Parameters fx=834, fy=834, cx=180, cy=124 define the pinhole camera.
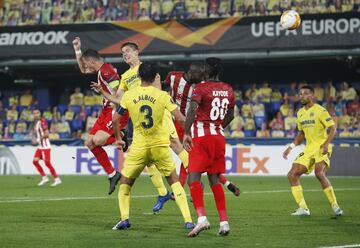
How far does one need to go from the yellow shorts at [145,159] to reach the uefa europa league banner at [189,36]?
19.8 meters

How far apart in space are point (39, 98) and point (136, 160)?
26988 mm

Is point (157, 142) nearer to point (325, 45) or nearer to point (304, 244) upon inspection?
point (304, 244)

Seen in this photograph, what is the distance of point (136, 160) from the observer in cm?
1121

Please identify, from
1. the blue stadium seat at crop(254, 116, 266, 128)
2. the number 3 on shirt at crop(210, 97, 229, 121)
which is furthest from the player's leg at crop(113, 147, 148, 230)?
the blue stadium seat at crop(254, 116, 266, 128)

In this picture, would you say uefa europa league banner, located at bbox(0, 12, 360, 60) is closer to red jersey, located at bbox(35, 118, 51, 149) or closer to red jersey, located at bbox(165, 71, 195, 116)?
red jersey, located at bbox(35, 118, 51, 149)

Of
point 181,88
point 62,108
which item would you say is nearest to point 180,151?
point 181,88

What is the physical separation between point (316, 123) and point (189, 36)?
17.4 m

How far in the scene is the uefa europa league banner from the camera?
98.9 ft

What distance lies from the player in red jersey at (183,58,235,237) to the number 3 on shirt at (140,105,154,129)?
0.59 metres

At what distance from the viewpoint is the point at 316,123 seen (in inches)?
573

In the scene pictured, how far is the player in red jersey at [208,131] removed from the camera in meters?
10.7

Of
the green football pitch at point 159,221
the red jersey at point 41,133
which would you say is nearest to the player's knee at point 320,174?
the green football pitch at point 159,221

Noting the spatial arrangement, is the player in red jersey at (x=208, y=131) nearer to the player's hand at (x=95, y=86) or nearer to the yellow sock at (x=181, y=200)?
the yellow sock at (x=181, y=200)

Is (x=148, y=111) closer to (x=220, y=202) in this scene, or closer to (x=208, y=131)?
(x=208, y=131)
